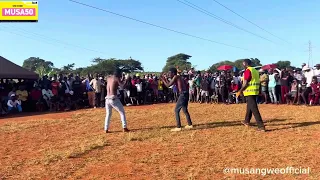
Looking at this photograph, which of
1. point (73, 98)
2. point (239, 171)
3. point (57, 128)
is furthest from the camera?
point (73, 98)

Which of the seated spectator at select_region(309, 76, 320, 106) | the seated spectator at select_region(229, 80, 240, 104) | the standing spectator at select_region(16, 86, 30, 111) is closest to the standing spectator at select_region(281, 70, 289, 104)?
the seated spectator at select_region(309, 76, 320, 106)

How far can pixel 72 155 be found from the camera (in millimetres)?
7590

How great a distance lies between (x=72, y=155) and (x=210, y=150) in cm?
299

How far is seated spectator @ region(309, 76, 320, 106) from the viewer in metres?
16.0

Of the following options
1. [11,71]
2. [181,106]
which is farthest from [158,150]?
[11,71]

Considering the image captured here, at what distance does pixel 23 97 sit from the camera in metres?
18.0

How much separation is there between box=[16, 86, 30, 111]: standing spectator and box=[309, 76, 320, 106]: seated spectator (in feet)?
45.6

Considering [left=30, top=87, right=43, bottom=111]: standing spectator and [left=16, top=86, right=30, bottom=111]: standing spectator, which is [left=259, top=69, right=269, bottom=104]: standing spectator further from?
[left=16, top=86, right=30, bottom=111]: standing spectator

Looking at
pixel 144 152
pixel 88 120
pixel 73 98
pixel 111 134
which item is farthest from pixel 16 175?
pixel 73 98

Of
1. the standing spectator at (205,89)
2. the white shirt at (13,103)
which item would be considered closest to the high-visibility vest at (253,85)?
the standing spectator at (205,89)

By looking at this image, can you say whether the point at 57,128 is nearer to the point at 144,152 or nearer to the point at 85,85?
the point at 144,152

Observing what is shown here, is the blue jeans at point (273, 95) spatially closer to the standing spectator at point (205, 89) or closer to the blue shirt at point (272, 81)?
the blue shirt at point (272, 81)

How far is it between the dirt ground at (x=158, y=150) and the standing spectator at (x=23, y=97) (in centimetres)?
615

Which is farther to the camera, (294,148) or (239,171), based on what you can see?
(294,148)
